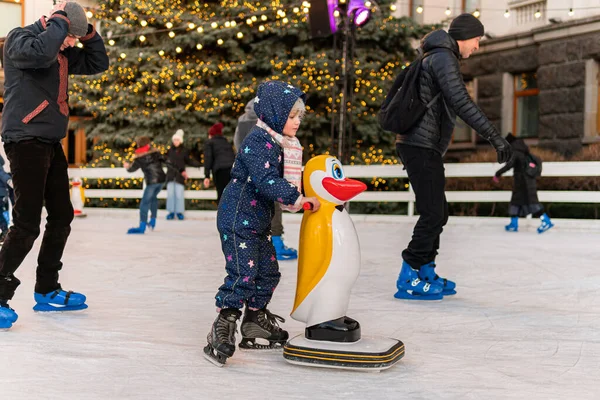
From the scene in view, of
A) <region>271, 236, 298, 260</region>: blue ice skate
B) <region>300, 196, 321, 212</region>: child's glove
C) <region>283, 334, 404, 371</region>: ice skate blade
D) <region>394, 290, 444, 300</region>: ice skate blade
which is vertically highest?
<region>300, 196, 321, 212</region>: child's glove

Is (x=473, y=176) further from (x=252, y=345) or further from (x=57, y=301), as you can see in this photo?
(x=252, y=345)

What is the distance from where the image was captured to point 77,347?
3.58 m

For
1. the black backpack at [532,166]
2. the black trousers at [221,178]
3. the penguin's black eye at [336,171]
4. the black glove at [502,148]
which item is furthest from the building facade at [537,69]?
the penguin's black eye at [336,171]

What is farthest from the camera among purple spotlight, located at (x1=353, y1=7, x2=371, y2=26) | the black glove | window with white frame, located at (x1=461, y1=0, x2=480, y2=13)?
window with white frame, located at (x1=461, y1=0, x2=480, y2=13)

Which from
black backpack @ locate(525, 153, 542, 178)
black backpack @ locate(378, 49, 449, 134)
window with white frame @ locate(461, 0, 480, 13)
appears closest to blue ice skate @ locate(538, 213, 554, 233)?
black backpack @ locate(525, 153, 542, 178)

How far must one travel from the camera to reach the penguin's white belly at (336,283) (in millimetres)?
3365

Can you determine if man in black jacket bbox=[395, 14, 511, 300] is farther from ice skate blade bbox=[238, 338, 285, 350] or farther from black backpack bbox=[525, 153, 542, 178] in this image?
black backpack bbox=[525, 153, 542, 178]

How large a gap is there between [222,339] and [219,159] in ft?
20.1

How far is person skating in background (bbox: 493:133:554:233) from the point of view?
10883 millimetres

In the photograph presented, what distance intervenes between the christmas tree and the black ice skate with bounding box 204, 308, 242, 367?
12.1m

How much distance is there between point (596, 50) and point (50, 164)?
14.1 metres

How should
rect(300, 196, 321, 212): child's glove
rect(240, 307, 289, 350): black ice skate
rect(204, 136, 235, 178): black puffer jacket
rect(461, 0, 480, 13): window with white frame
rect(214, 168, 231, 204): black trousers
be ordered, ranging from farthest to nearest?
rect(461, 0, 480, 13): window with white frame, rect(204, 136, 235, 178): black puffer jacket, rect(214, 168, 231, 204): black trousers, rect(240, 307, 289, 350): black ice skate, rect(300, 196, 321, 212): child's glove

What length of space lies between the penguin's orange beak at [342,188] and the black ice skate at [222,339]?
0.66 metres

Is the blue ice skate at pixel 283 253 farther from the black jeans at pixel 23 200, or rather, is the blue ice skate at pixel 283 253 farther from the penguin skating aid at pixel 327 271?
the penguin skating aid at pixel 327 271
